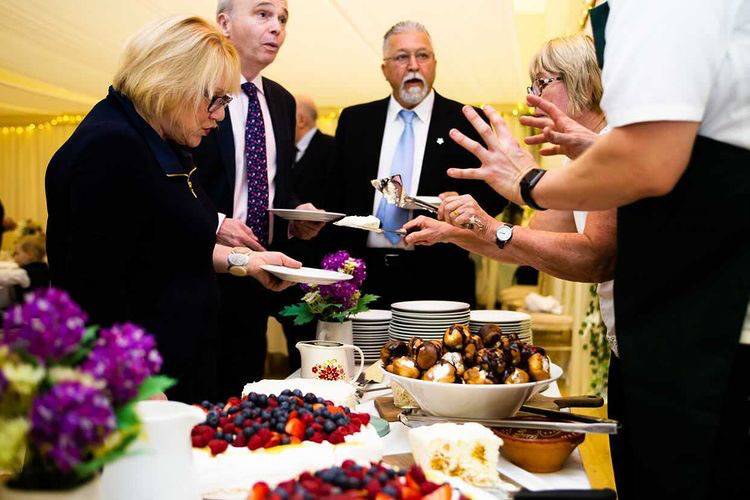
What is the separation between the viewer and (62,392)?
64 cm

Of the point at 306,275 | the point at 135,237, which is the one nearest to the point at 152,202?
the point at 135,237

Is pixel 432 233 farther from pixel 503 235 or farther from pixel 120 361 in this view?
pixel 120 361

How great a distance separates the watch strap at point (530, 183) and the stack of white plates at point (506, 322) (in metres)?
0.83

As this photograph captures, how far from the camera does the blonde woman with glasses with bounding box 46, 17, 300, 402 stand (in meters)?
1.64

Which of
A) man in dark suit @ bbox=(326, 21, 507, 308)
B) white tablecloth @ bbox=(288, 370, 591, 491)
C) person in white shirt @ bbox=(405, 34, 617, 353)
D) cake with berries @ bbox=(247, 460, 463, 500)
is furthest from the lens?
man in dark suit @ bbox=(326, 21, 507, 308)

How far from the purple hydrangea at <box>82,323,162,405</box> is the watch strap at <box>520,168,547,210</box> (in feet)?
2.72

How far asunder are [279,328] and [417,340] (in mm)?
4704

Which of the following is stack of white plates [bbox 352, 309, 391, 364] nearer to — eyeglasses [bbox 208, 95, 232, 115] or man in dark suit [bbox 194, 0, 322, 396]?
man in dark suit [bbox 194, 0, 322, 396]

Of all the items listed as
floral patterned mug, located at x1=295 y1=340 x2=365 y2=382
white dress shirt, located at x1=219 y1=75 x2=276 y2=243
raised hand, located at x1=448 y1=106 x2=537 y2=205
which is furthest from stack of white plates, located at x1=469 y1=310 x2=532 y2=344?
white dress shirt, located at x1=219 y1=75 x2=276 y2=243

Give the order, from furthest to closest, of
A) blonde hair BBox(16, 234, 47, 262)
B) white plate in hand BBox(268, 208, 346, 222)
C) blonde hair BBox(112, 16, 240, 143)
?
1. blonde hair BBox(16, 234, 47, 262)
2. white plate in hand BBox(268, 208, 346, 222)
3. blonde hair BBox(112, 16, 240, 143)

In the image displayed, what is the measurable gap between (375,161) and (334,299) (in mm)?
1304

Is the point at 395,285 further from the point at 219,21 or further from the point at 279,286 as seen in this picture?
the point at 219,21

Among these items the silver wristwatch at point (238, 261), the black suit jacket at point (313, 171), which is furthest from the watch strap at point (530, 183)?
the black suit jacket at point (313, 171)

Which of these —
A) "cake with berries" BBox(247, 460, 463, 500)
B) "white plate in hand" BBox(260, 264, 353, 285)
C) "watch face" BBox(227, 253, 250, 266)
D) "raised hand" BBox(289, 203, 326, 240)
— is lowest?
"cake with berries" BBox(247, 460, 463, 500)
